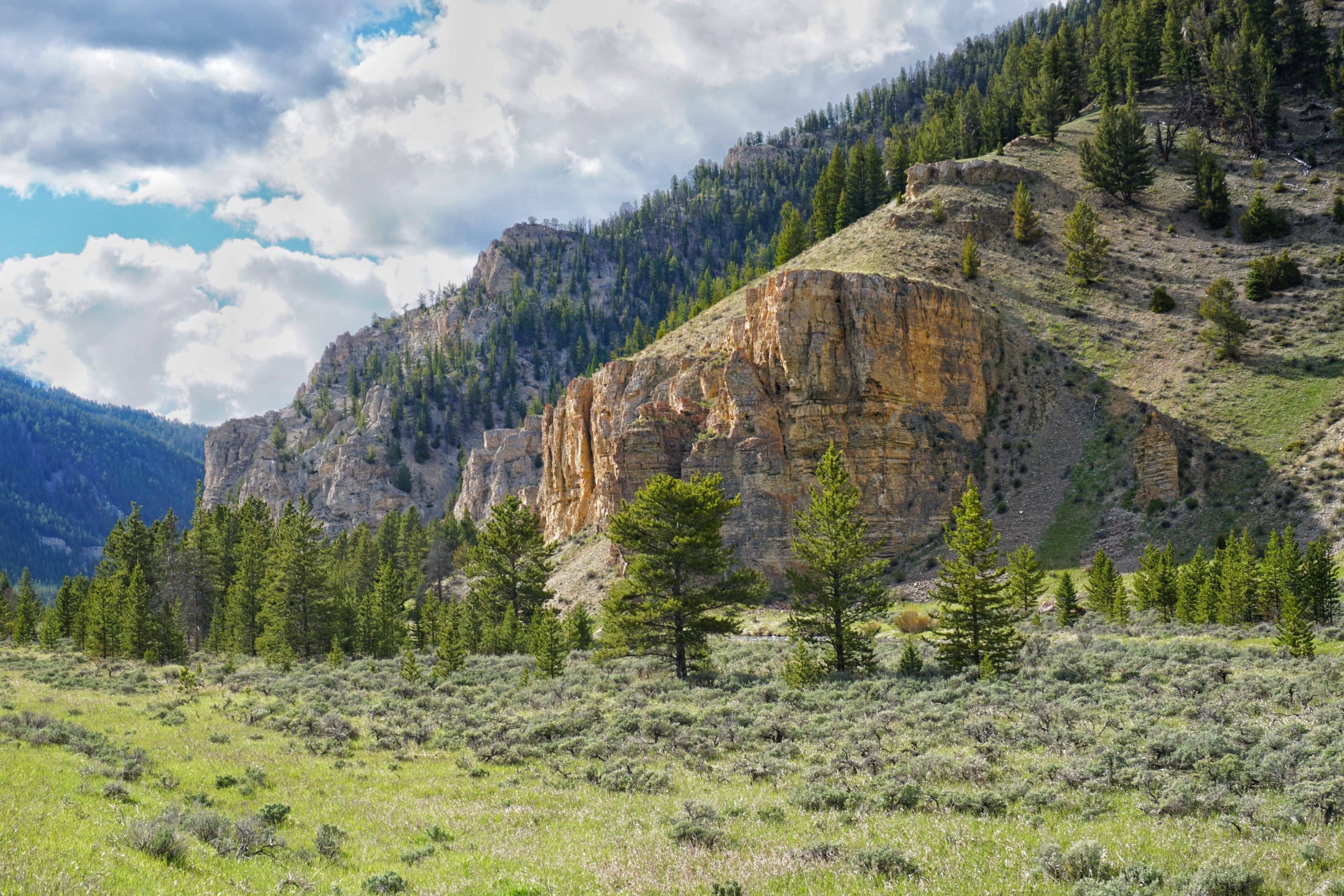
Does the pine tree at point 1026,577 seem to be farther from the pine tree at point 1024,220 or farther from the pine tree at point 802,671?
the pine tree at point 1024,220

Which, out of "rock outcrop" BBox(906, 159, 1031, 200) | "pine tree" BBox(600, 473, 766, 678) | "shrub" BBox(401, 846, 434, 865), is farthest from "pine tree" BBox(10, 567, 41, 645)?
"rock outcrop" BBox(906, 159, 1031, 200)

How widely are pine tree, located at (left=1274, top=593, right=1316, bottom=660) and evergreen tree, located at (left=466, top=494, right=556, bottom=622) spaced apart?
35.8m

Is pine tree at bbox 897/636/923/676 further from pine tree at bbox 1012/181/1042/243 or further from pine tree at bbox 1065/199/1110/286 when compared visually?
pine tree at bbox 1012/181/1042/243

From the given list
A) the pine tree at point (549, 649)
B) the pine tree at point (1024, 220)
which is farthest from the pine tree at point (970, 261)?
the pine tree at point (549, 649)

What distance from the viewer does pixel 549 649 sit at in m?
29.7

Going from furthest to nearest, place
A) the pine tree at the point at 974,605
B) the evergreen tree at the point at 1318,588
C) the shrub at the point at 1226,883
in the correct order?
the evergreen tree at the point at 1318,588 < the pine tree at the point at 974,605 < the shrub at the point at 1226,883

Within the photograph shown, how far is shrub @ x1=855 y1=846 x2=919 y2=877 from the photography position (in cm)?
850

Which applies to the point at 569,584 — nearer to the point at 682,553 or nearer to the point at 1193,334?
the point at 682,553

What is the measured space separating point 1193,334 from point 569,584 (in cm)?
5596

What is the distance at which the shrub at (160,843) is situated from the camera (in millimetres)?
9047

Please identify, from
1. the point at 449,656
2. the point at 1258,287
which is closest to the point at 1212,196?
the point at 1258,287

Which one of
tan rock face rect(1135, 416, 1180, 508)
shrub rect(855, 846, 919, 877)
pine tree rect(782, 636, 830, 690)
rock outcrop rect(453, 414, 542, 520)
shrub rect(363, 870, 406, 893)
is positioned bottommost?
pine tree rect(782, 636, 830, 690)

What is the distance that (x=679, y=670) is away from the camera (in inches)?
1133

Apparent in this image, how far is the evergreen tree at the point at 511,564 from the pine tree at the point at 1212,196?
71.5m
